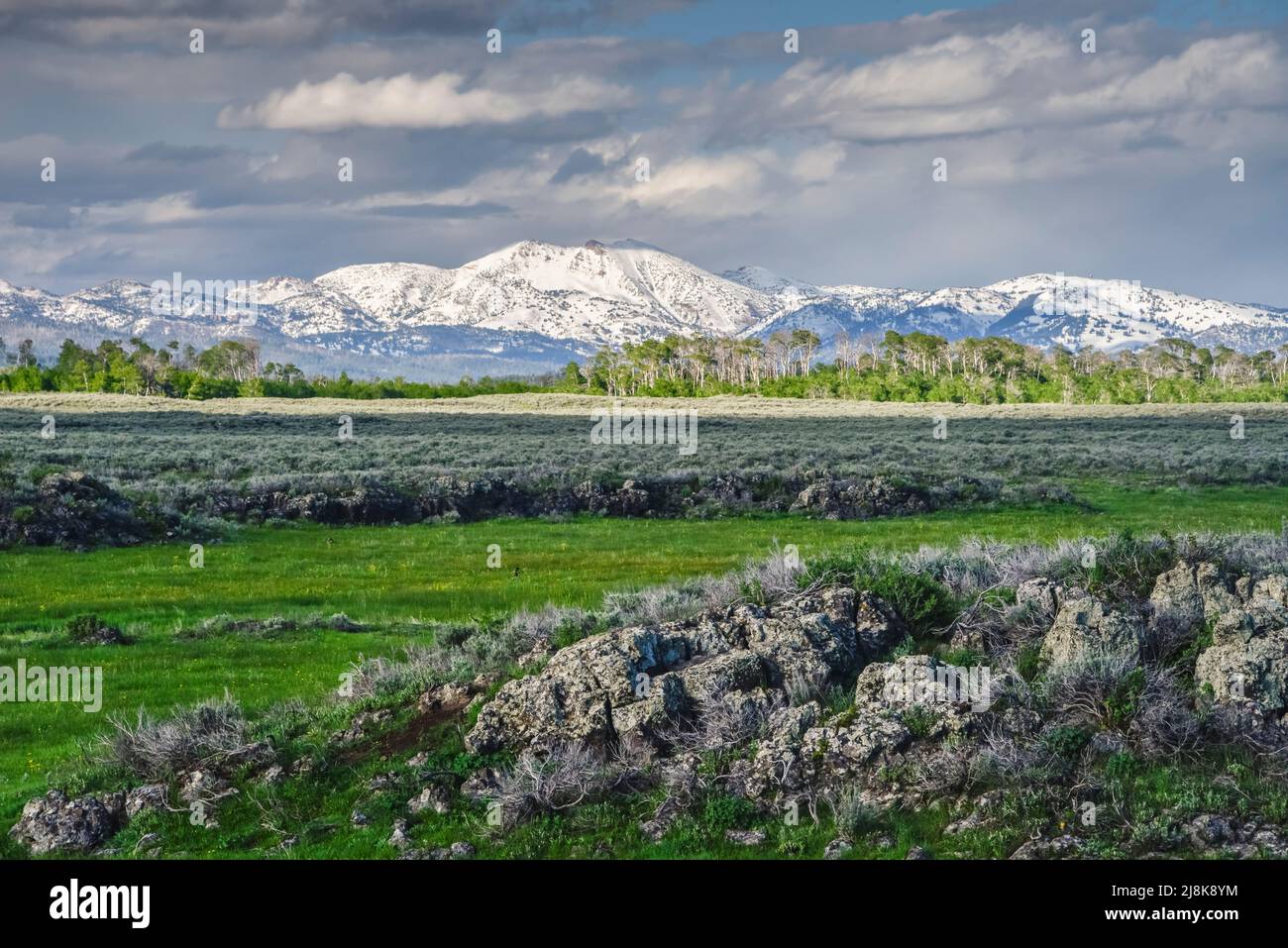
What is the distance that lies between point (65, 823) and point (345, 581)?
1496 centimetres

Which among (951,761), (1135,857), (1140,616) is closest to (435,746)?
(951,761)

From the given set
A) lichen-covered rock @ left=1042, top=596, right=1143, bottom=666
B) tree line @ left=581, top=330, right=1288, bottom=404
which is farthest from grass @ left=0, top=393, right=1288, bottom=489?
lichen-covered rock @ left=1042, top=596, right=1143, bottom=666

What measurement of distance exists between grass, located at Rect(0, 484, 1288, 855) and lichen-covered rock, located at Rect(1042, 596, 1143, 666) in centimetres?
286

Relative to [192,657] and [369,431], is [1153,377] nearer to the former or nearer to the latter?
[369,431]

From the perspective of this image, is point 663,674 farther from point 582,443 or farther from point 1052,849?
point 582,443

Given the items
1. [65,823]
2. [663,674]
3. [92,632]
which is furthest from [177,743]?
[92,632]

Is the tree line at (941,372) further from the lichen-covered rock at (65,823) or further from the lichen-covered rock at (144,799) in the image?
the lichen-covered rock at (65,823)

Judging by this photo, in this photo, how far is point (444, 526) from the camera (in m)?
35.3

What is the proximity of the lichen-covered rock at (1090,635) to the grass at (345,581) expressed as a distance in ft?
9.37

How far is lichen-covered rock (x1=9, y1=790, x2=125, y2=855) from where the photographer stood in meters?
9.98

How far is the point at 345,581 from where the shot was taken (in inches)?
985

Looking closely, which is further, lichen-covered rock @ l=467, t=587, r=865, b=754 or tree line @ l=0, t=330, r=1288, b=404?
tree line @ l=0, t=330, r=1288, b=404

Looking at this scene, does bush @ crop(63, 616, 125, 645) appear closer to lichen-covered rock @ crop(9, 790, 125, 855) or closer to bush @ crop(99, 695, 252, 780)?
bush @ crop(99, 695, 252, 780)

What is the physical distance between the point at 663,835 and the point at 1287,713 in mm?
5465
